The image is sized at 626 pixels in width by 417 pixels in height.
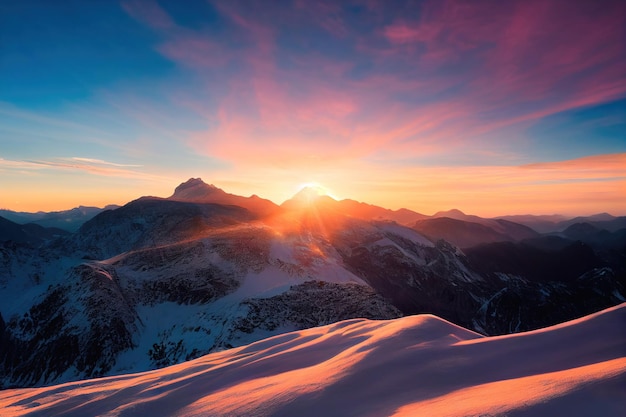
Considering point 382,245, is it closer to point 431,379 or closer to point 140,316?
point 140,316

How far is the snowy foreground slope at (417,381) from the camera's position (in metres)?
3.58

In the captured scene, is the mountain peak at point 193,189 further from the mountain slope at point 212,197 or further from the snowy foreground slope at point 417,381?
the snowy foreground slope at point 417,381

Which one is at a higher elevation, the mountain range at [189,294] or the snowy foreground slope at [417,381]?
the snowy foreground slope at [417,381]

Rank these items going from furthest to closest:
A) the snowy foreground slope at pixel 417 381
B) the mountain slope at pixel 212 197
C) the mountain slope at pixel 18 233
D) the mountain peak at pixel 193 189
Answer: the mountain slope at pixel 18 233 < the mountain peak at pixel 193 189 < the mountain slope at pixel 212 197 < the snowy foreground slope at pixel 417 381

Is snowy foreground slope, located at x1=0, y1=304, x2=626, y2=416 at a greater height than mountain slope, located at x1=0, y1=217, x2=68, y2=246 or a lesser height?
greater

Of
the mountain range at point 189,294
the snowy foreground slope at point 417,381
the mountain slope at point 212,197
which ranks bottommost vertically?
the mountain range at point 189,294

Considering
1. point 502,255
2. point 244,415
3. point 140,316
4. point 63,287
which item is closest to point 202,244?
point 140,316

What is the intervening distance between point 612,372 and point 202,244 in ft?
144

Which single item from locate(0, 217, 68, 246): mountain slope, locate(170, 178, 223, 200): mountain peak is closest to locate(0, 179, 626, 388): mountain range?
locate(170, 178, 223, 200): mountain peak

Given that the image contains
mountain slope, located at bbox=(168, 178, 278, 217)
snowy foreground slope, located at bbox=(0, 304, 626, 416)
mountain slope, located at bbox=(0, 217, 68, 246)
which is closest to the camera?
snowy foreground slope, located at bbox=(0, 304, 626, 416)

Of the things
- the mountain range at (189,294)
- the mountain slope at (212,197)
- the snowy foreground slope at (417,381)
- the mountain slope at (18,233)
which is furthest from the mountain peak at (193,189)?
the snowy foreground slope at (417,381)

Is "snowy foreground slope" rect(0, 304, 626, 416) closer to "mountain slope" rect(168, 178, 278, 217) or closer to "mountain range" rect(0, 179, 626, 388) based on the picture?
"mountain range" rect(0, 179, 626, 388)

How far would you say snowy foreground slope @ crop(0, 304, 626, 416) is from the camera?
358 centimetres

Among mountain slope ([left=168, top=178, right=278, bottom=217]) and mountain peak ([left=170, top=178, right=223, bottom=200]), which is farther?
mountain peak ([left=170, top=178, right=223, bottom=200])
